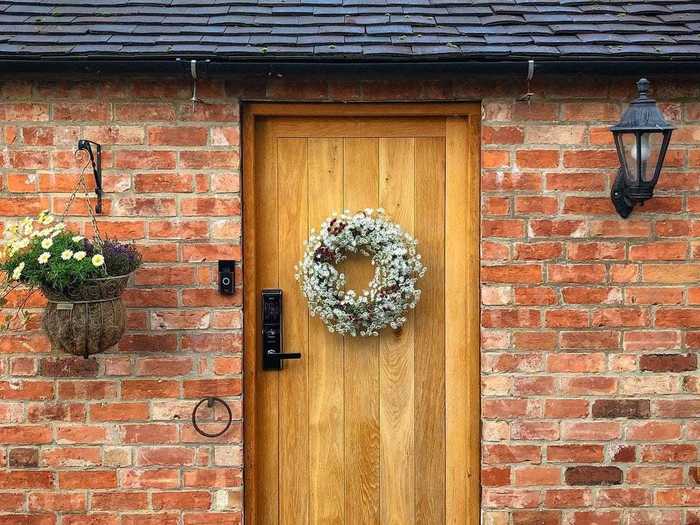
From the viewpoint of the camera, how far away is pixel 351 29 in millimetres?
3178

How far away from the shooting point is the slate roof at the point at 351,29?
3.01m

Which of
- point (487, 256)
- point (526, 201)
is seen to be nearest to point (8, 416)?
point (487, 256)

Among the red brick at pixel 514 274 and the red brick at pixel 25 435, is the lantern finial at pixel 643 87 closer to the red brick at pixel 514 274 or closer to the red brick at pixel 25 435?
the red brick at pixel 514 274

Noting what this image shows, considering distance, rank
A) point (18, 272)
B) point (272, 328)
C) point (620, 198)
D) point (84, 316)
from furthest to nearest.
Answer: point (272, 328), point (620, 198), point (84, 316), point (18, 272)

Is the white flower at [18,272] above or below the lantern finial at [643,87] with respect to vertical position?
below

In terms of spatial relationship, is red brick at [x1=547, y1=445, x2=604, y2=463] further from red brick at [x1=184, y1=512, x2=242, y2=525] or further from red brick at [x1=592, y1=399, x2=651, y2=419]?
red brick at [x1=184, y1=512, x2=242, y2=525]

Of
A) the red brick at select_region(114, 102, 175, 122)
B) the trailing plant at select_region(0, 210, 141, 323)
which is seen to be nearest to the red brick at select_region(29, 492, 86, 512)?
the trailing plant at select_region(0, 210, 141, 323)

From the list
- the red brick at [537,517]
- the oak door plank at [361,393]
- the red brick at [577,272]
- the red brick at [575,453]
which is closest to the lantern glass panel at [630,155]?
the red brick at [577,272]

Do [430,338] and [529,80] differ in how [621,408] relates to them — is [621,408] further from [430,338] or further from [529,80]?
[529,80]

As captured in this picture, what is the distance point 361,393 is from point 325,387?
17 cm

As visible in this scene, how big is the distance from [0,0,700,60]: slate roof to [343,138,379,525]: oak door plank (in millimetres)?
497

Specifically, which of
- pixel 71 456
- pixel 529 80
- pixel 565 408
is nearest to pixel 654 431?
pixel 565 408

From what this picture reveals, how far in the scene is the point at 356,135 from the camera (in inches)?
131

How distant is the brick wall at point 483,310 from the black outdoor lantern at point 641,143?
23cm
